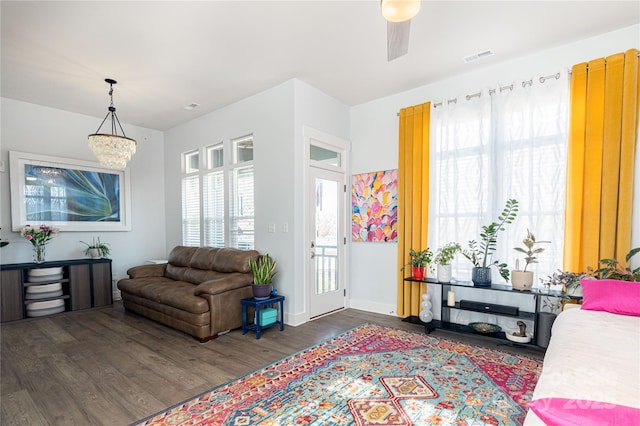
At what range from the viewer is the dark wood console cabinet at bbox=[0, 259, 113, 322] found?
4137mm

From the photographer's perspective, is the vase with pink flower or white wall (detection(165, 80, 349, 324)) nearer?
white wall (detection(165, 80, 349, 324))

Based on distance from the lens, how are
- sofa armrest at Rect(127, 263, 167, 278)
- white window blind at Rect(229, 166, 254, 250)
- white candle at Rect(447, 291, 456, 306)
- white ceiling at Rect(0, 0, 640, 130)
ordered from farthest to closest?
sofa armrest at Rect(127, 263, 167, 278), white window blind at Rect(229, 166, 254, 250), white candle at Rect(447, 291, 456, 306), white ceiling at Rect(0, 0, 640, 130)

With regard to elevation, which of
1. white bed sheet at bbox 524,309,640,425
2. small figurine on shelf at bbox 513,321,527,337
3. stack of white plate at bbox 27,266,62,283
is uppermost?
white bed sheet at bbox 524,309,640,425

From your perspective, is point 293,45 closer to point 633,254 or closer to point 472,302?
point 472,302

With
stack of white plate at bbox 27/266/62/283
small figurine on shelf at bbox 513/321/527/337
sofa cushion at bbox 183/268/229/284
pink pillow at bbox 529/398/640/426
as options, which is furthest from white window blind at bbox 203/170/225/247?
pink pillow at bbox 529/398/640/426

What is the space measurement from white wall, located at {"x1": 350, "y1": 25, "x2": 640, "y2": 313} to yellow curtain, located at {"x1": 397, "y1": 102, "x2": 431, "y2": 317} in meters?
0.18

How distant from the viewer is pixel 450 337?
3492 mm

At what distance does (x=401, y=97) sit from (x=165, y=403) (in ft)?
13.9

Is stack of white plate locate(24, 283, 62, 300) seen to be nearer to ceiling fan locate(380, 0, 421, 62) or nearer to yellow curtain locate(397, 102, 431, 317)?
yellow curtain locate(397, 102, 431, 317)

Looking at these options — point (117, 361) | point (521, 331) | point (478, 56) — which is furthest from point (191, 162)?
point (521, 331)

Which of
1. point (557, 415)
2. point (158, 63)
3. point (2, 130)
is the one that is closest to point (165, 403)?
point (557, 415)

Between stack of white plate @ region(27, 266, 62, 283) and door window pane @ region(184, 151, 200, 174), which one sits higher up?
door window pane @ region(184, 151, 200, 174)

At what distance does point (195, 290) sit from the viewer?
3.64 m

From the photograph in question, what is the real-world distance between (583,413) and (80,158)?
21.1ft
